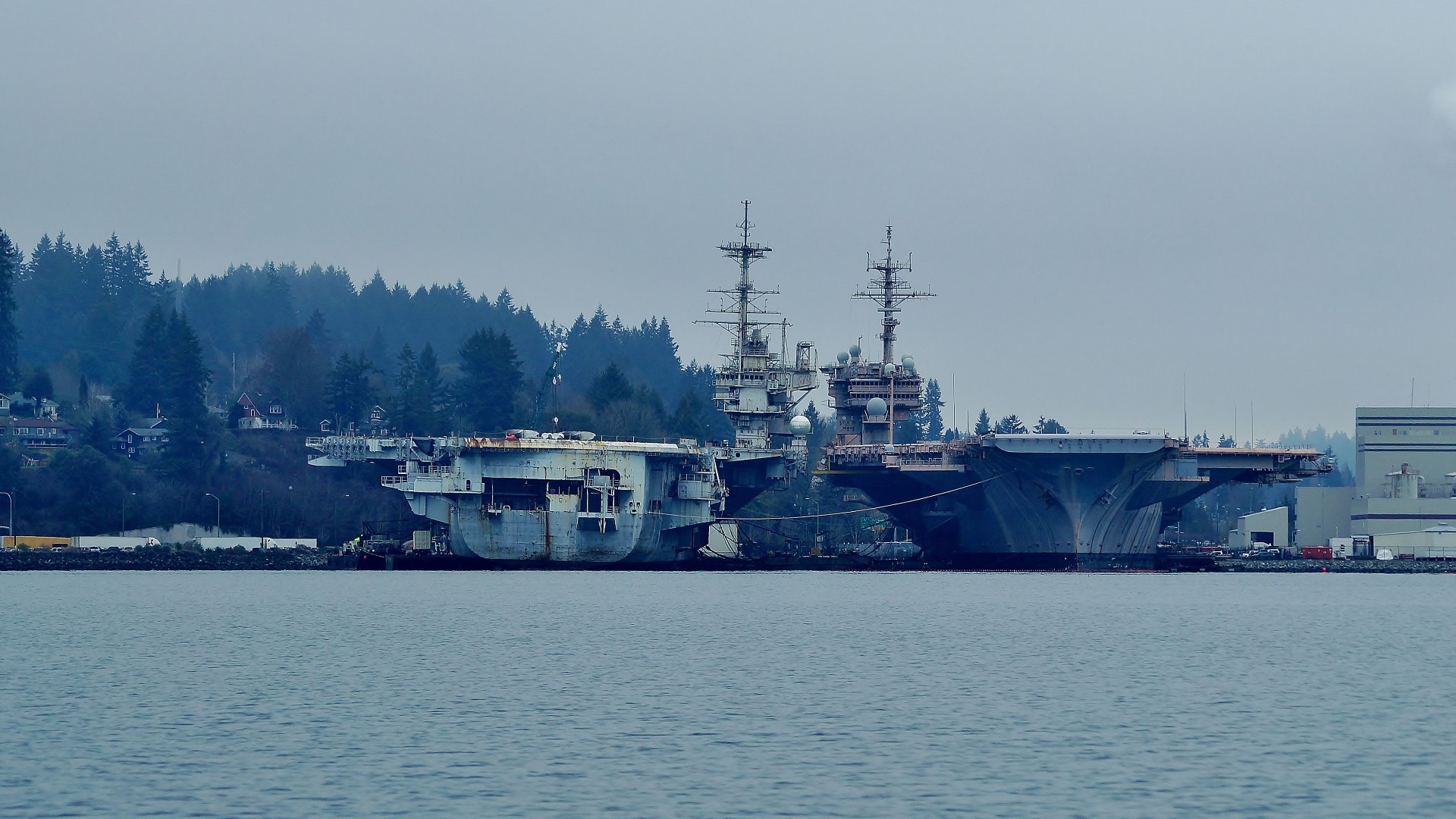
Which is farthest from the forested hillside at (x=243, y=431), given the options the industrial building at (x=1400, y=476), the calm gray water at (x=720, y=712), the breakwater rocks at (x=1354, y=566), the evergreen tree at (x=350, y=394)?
the calm gray water at (x=720, y=712)

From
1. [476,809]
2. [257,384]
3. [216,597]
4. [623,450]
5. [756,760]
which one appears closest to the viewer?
[476,809]

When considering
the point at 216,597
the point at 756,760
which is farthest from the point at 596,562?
the point at 756,760

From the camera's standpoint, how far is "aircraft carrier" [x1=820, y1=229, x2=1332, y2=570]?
260 ft

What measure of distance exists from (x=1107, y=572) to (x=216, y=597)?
4231 cm

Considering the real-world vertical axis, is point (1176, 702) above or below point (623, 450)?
below

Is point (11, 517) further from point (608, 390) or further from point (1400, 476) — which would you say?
point (1400, 476)

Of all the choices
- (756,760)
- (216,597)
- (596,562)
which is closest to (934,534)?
(596,562)

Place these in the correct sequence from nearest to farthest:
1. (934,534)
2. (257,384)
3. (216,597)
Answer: (216,597) → (934,534) → (257,384)

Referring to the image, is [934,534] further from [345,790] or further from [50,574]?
[345,790]

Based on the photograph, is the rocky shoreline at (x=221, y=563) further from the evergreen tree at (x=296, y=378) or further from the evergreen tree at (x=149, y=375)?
the evergreen tree at (x=149, y=375)

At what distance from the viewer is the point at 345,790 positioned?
24.3 meters

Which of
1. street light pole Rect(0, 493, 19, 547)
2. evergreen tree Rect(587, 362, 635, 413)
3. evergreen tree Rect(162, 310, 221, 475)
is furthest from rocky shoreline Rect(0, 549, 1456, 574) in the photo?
evergreen tree Rect(587, 362, 635, 413)

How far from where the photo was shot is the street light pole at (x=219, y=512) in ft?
367

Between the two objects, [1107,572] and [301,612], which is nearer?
[301,612]
